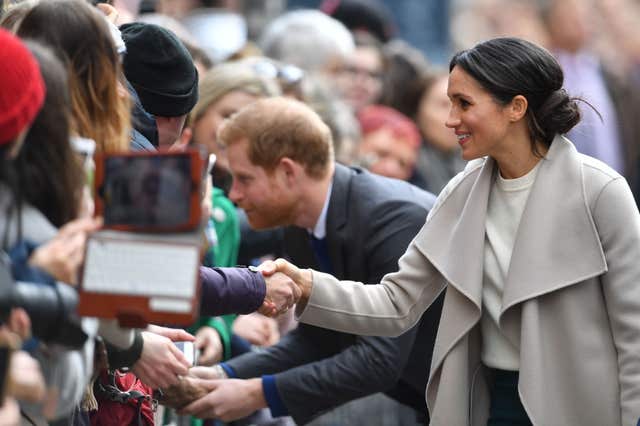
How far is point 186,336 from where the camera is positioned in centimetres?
500

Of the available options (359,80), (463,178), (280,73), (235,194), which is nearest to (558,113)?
(463,178)

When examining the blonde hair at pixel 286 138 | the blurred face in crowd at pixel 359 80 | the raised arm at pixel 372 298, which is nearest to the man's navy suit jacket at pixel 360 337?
the blonde hair at pixel 286 138

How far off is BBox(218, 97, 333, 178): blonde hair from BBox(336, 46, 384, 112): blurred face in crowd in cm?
412

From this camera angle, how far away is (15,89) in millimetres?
3625

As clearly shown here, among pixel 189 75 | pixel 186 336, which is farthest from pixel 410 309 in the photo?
pixel 189 75

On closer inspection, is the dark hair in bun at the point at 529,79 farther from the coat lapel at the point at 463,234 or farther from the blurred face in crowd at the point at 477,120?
the coat lapel at the point at 463,234

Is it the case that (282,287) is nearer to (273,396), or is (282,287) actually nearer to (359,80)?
(273,396)

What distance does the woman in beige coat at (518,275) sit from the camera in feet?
15.8

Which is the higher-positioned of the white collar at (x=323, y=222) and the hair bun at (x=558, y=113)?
the hair bun at (x=558, y=113)

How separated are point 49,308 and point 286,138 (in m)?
2.58

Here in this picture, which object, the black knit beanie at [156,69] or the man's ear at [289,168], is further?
the man's ear at [289,168]

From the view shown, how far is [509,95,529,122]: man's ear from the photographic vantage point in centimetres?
500

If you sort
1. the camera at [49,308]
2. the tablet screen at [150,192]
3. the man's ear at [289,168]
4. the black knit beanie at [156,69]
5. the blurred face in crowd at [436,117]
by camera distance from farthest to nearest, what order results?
the blurred face in crowd at [436,117]
the man's ear at [289,168]
the black knit beanie at [156,69]
the tablet screen at [150,192]
the camera at [49,308]

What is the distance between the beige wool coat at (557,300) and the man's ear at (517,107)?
15 centimetres
